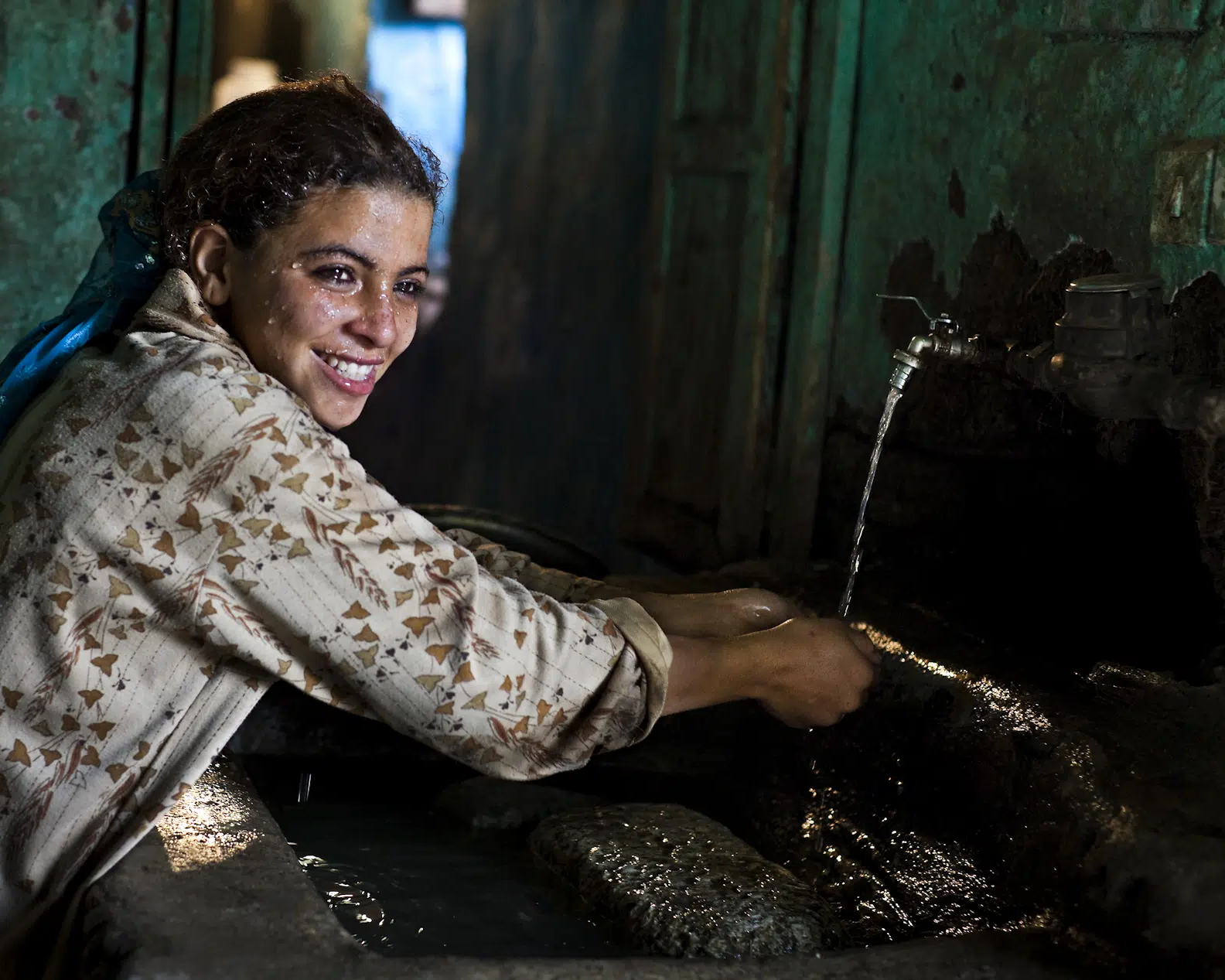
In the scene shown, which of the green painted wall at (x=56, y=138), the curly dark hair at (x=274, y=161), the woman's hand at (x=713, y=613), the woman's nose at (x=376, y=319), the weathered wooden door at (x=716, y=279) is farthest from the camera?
the green painted wall at (x=56, y=138)

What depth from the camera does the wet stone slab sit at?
2047 millimetres

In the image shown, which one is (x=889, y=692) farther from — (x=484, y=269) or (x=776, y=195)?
(x=484, y=269)

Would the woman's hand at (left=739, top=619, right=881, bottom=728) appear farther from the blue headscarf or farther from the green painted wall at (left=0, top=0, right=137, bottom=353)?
the green painted wall at (left=0, top=0, right=137, bottom=353)

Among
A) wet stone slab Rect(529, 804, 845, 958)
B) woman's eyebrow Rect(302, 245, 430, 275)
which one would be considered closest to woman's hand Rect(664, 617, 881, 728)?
wet stone slab Rect(529, 804, 845, 958)

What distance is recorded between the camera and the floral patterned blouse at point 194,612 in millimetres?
1764

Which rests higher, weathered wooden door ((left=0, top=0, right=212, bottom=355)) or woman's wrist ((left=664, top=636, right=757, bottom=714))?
weathered wooden door ((left=0, top=0, right=212, bottom=355))

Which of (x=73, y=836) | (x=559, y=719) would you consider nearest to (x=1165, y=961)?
(x=559, y=719)

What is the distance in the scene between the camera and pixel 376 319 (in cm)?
208

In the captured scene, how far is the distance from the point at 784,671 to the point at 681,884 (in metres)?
0.39

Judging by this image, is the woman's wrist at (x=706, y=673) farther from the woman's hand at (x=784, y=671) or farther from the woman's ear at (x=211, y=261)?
the woman's ear at (x=211, y=261)

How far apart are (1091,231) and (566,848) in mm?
1526

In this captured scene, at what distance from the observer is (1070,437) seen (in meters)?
2.74

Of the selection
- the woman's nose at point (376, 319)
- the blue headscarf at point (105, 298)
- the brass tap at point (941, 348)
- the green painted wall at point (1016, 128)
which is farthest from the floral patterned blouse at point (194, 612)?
the green painted wall at point (1016, 128)

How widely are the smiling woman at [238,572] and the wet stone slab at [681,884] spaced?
1.06 feet
